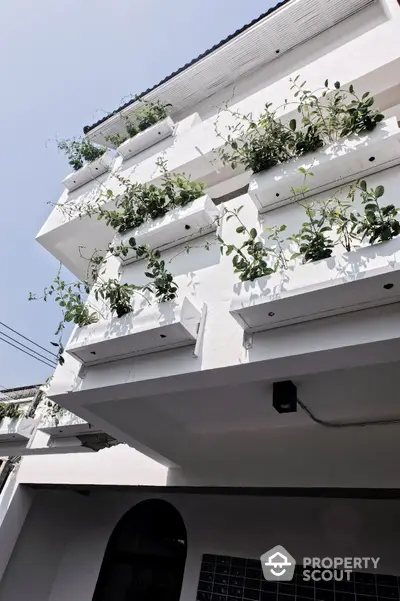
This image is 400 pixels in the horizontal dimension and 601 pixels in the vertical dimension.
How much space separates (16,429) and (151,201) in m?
3.21

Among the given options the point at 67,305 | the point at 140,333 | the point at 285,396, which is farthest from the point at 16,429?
the point at 285,396

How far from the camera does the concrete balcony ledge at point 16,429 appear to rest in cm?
409

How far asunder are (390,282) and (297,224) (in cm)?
96

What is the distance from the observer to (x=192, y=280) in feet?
8.34

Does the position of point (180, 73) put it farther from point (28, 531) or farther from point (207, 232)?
point (28, 531)

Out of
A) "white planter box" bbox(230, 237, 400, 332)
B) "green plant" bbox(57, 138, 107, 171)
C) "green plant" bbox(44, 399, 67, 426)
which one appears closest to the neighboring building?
"white planter box" bbox(230, 237, 400, 332)

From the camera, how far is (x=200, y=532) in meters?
3.89

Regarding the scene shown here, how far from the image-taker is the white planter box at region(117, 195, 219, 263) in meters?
2.71

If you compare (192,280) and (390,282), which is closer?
(390,282)

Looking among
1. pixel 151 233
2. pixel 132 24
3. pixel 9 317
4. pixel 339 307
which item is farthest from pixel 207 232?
pixel 9 317

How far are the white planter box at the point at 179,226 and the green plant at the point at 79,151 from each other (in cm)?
322

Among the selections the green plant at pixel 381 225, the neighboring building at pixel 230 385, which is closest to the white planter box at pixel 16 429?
the neighboring building at pixel 230 385

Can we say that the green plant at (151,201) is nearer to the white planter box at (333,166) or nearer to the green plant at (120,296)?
the white planter box at (333,166)

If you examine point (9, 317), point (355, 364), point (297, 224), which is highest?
point (9, 317)
